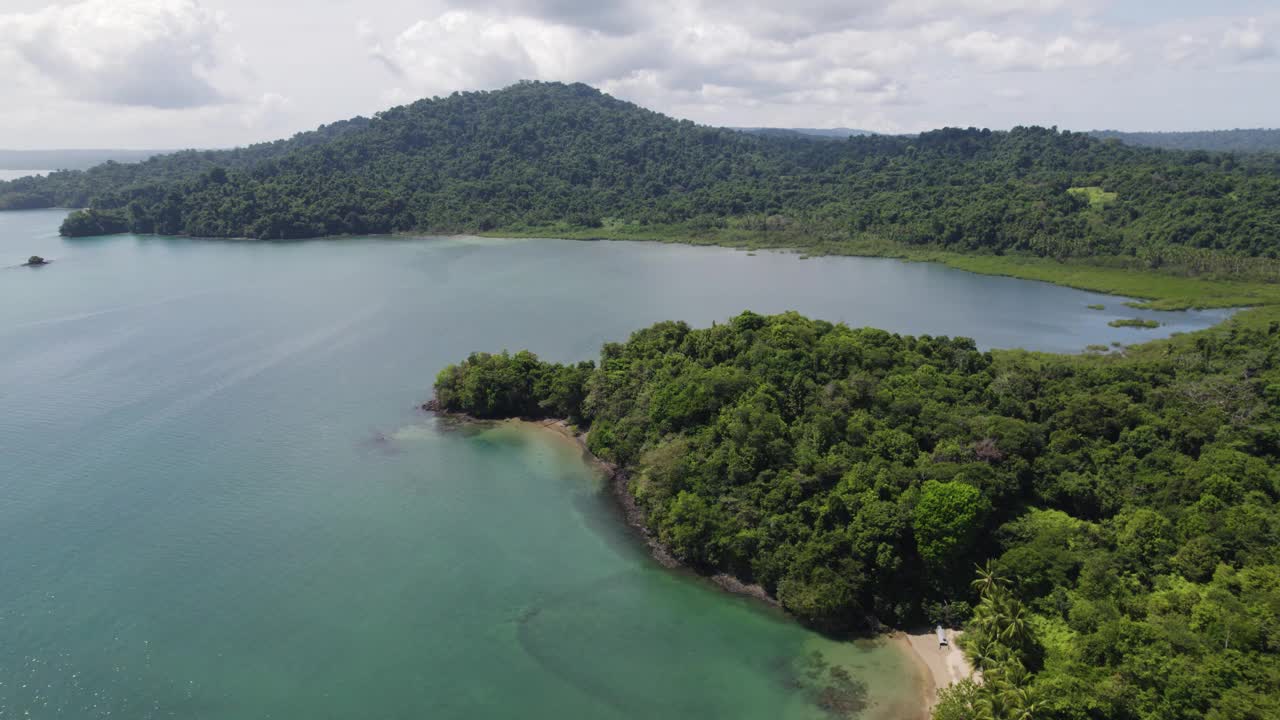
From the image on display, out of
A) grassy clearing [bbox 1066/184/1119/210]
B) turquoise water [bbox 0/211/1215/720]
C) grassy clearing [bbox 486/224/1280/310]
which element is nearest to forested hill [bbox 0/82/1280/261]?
grassy clearing [bbox 1066/184/1119/210]

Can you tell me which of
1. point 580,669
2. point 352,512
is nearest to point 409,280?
point 352,512

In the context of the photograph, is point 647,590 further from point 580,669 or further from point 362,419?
point 362,419

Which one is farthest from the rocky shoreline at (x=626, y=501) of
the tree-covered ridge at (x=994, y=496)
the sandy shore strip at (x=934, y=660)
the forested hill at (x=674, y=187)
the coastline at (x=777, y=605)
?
the forested hill at (x=674, y=187)

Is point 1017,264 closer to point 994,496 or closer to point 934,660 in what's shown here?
point 994,496

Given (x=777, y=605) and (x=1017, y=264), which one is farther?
(x=1017, y=264)

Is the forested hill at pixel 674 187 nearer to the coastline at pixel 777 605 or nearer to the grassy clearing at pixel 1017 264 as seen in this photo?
the grassy clearing at pixel 1017 264

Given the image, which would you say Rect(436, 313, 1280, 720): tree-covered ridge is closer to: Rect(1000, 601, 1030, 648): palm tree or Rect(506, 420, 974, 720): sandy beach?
Rect(1000, 601, 1030, 648): palm tree

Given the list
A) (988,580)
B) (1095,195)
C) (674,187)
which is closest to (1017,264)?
(1095,195)
